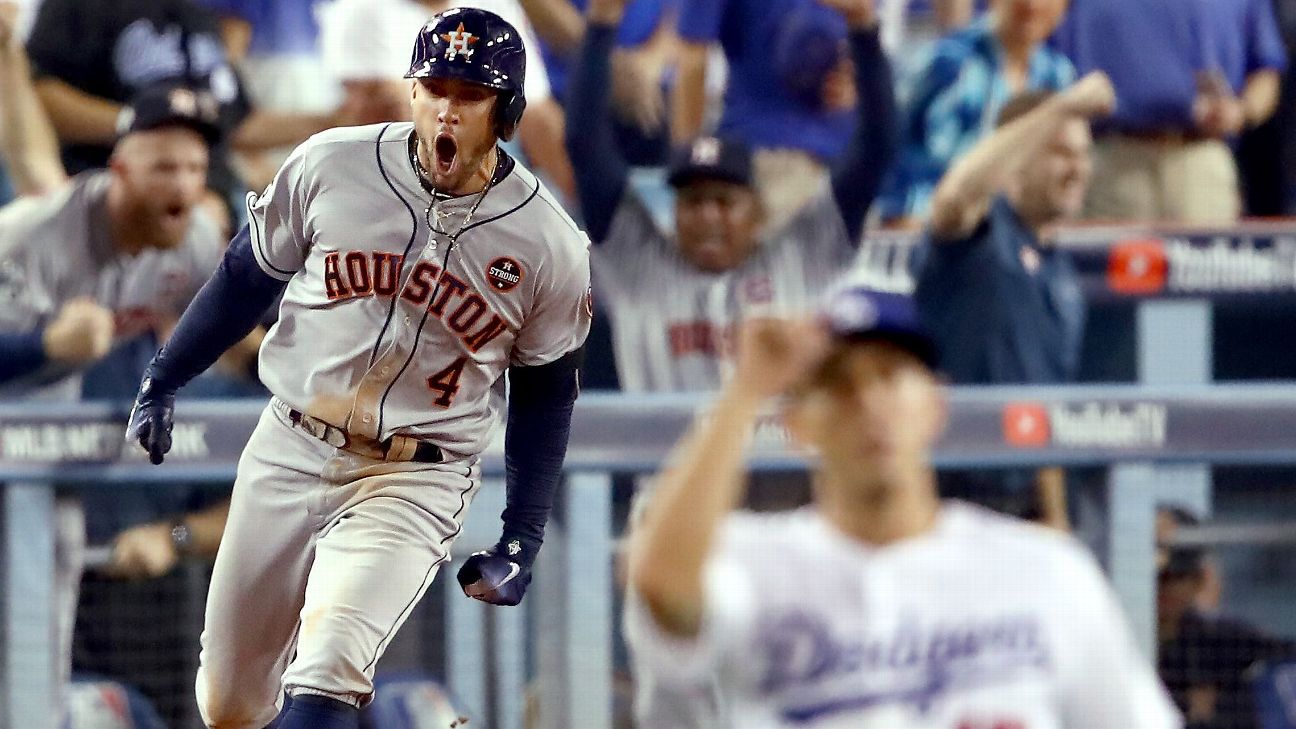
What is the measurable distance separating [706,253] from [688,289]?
11cm

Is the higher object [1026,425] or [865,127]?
[865,127]

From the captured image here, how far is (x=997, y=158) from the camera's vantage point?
16.6 ft

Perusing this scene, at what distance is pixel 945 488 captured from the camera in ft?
16.4

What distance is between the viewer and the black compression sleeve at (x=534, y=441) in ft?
12.3

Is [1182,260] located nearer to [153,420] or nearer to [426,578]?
[426,578]

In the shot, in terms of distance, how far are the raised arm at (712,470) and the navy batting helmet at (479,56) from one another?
1373mm

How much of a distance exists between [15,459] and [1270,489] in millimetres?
3285

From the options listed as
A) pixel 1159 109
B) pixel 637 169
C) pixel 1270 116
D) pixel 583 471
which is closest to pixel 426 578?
pixel 583 471

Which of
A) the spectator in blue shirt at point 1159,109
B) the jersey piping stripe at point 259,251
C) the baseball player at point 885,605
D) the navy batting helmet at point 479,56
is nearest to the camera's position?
the baseball player at point 885,605

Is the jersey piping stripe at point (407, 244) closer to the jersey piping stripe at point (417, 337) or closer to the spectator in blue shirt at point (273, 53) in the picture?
the jersey piping stripe at point (417, 337)

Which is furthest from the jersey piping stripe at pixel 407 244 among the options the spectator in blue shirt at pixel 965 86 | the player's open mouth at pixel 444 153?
the spectator in blue shirt at pixel 965 86

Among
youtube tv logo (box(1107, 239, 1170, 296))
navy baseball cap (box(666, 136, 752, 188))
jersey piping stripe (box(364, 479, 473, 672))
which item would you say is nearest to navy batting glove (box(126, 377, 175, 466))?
jersey piping stripe (box(364, 479, 473, 672))

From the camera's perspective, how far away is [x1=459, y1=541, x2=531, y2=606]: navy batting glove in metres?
3.67

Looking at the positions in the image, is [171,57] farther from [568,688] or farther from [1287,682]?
[1287,682]
